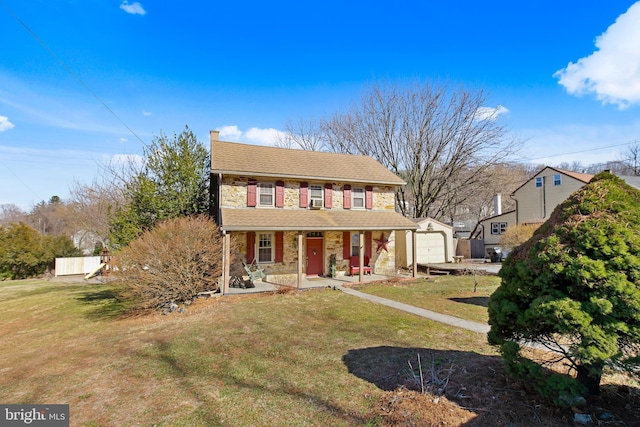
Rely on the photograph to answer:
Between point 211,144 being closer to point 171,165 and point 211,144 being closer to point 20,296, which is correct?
point 171,165

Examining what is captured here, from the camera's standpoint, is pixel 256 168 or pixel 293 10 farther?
pixel 256 168

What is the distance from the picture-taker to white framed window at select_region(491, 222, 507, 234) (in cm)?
2686

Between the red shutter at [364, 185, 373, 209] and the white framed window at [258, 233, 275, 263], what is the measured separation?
18.2 ft

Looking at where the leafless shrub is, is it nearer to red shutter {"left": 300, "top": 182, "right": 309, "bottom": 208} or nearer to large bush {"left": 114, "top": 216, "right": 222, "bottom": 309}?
large bush {"left": 114, "top": 216, "right": 222, "bottom": 309}

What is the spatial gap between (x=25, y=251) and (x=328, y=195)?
19924 millimetres

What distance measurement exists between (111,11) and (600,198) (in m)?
13.9

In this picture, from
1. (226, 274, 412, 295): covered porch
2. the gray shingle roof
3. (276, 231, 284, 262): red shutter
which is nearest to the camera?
(226, 274, 412, 295): covered porch

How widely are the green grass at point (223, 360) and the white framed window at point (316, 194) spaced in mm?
6501

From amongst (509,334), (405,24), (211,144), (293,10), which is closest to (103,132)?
(211,144)

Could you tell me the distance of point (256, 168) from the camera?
14.3 metres

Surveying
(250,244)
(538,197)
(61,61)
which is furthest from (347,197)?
(538,197)

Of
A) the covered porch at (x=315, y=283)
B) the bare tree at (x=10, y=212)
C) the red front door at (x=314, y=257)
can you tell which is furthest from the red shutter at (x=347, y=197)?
the bare tree at (x=10, y=212)

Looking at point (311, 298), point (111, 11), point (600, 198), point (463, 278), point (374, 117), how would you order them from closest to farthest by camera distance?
1. point (600, 198)
2. point (111, 11)
3. point (311, 298)
4. point (463, 278)
5. point (374, 117)

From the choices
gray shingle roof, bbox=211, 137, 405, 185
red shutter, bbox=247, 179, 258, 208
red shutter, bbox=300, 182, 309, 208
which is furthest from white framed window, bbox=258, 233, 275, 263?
gray shingle roof, bbox=211, 137, 405, 185
